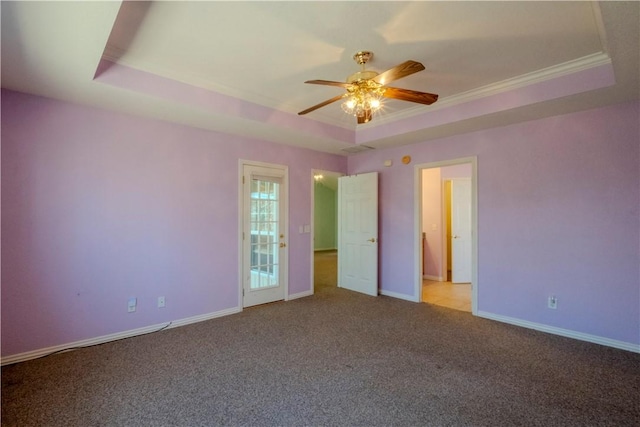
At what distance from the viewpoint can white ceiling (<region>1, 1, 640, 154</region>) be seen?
6.64 ft

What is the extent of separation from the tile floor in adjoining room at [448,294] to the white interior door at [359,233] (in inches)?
36.2

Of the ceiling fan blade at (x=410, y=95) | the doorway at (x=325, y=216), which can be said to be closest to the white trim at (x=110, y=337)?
the ceiling fan blade at (x=410, y=95)

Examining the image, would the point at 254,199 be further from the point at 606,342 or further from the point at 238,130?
the point at 606,342

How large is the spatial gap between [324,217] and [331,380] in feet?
28.9

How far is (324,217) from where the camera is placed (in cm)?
1119

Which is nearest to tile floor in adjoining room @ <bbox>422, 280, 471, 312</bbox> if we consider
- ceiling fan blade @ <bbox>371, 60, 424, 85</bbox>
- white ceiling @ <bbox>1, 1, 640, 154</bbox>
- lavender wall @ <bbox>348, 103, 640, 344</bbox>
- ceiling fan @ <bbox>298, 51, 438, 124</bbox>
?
lavender wall @ <bbox>348, 103, 640, 344</bbox>

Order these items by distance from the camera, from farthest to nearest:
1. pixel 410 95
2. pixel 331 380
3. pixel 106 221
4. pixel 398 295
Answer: pixel 398 295 → pixel 106 221 → pixel 410 95 → pixel 331 380

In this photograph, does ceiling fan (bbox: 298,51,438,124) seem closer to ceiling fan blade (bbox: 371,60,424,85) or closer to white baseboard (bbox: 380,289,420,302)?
ceiling fan blade (bbox: 371,60,424,85)

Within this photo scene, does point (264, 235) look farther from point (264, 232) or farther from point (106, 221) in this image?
point (106, 221)

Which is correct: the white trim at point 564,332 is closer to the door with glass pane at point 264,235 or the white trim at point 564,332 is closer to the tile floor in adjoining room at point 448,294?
the tile floor in adjoining room at point 448,294

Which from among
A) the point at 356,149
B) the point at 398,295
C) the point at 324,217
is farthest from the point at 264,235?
the point at 324,217

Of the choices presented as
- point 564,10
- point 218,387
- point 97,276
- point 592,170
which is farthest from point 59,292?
point 592,170

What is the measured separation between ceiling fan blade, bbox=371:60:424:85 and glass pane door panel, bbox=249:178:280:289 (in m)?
2.58

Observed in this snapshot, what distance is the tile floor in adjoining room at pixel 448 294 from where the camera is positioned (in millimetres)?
4504
